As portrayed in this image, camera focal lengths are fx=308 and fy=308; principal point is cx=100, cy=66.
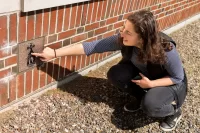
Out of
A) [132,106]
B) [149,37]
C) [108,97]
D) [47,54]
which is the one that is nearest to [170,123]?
[132,106]

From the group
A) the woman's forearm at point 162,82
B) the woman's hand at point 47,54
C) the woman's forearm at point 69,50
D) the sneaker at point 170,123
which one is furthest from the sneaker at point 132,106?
the woman's hand at point 47,54

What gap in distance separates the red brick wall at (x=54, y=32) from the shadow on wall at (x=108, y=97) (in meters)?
0.16

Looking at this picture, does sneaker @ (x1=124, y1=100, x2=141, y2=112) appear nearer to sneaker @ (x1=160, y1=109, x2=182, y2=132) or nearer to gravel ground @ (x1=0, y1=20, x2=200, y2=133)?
gravel ground @ (x1=0, y1=20, x2=200, y2=133)

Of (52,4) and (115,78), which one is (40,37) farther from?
(115,78)

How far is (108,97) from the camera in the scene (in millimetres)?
3576

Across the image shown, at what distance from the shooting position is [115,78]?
3283 millimetres

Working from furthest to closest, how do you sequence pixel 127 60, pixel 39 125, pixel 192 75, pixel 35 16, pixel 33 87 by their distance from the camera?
pixel 192 75 < pixel 127 60 < pixel 33 87 < pixel 39 125 < pixel 35 16

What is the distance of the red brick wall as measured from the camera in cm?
262

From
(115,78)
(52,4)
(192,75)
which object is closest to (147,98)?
(115,78)

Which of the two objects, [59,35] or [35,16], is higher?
[35,16]

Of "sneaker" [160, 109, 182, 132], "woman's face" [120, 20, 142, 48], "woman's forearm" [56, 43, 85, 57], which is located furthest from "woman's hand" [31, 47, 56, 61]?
"sneaker" [160, 109, 182, 132]

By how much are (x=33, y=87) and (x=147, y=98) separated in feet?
3.78

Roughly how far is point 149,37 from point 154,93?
61cm

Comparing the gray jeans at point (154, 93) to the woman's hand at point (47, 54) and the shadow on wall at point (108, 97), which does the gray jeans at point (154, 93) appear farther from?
the woman's hand at point (47, 54)
